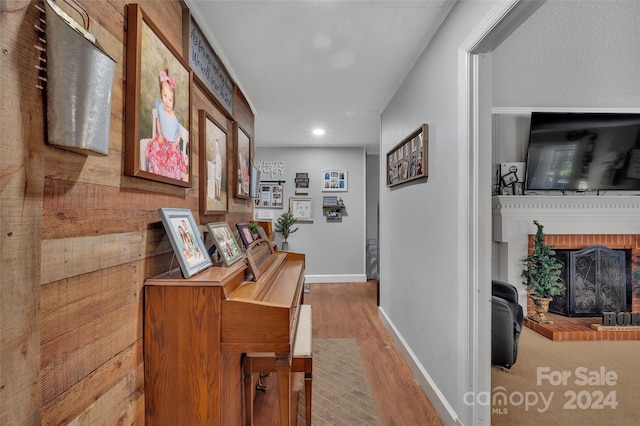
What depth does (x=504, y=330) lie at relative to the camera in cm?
210

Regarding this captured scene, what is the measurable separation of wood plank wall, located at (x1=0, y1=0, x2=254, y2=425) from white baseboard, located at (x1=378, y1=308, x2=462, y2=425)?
1556 millimetres

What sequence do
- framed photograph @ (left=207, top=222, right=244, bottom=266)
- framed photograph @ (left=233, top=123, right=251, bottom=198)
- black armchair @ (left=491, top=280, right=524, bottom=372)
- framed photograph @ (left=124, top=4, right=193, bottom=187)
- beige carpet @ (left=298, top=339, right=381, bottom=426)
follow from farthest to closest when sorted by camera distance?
framed photograph @ (left=233, top=123, right=251, bottom=198), black armchair @ (left=491, top=280, right=524, bottom=372), beige carpet @ (left=298, top=339, right=381, bottom=426), framed photograph @ (left=207, top=222, right=244, bottom=266), framed photograph @ (left=124, top=4, right=193, bottom=187)

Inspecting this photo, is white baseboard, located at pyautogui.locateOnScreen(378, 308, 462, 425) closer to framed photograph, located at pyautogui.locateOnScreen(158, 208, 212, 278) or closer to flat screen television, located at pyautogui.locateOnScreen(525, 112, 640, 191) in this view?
framed photograph, located at pyautogui.locateOnScreen(158, 208, 212, 278)

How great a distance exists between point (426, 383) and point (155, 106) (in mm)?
2258

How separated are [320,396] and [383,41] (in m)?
2.46

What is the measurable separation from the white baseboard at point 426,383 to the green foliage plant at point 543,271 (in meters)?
1.70

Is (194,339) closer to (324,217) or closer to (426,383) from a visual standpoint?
(426,383)

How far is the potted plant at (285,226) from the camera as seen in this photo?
16.1 feet

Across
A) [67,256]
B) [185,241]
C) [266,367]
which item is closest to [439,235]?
[266,367]

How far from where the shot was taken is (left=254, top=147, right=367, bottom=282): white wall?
516cm

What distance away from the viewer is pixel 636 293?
313cm

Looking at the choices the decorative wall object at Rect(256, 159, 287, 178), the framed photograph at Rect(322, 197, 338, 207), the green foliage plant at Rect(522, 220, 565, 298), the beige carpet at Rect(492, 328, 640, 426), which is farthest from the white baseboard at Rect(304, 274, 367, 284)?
the beige carpet at Rect(492, 328, 640, 426)

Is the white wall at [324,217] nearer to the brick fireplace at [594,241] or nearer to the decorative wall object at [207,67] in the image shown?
the brick fireplace at [594,241]

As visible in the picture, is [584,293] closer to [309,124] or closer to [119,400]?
[309,124]
